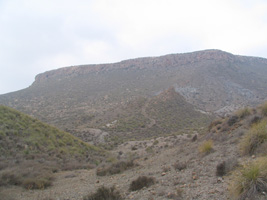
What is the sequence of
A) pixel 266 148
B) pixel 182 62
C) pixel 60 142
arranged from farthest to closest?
1. pixel 182 62
2. pixel 60 142
3. pixel 266 148

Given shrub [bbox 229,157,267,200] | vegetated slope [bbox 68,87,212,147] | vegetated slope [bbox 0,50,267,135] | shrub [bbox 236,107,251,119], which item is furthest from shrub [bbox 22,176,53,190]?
vegetated slope [bbox 0,50,267,135]

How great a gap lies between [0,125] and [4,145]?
2.13m

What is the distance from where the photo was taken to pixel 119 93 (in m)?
50.2

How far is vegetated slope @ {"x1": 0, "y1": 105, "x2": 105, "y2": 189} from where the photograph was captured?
27.3ft

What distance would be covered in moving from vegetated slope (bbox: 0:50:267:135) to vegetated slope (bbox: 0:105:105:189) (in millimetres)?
17907

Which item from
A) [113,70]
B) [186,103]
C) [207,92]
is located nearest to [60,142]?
[186,103]

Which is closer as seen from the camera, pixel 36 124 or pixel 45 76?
pixel 36 124

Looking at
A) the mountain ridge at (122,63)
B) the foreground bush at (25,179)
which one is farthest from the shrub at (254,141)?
the mountain ridge at (122,63)

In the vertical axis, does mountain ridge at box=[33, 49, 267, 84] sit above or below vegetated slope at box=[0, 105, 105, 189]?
above

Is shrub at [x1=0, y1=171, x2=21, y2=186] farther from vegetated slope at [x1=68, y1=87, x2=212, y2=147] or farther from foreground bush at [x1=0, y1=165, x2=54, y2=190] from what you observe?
vegetated slope at [x1=68, y1=87, x2=212, y2=147]

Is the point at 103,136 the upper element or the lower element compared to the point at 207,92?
lower

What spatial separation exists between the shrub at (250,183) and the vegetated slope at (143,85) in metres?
30.8

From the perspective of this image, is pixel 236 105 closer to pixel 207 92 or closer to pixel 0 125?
pixel 207 92

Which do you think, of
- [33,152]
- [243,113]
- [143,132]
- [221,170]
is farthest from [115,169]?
[143,132]
